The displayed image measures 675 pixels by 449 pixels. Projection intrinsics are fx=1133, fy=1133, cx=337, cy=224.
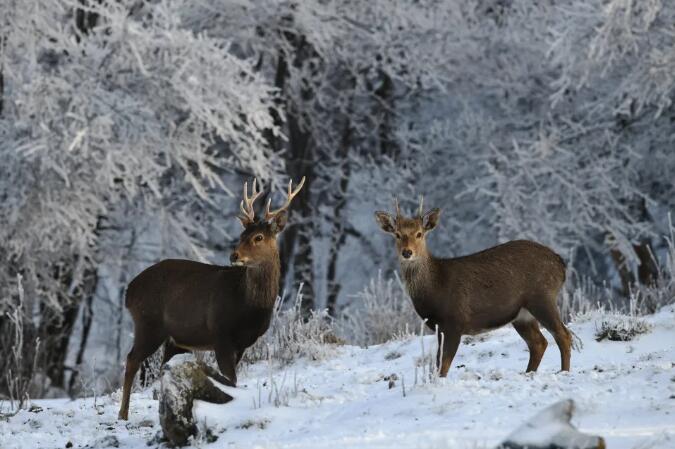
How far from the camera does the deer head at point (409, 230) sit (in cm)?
743

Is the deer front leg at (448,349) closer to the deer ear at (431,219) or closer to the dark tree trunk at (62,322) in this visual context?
the deer ear at (431,219)

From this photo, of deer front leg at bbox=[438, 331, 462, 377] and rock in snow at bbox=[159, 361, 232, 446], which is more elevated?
deer front leg at bbox=[438, 331, 462, 377]

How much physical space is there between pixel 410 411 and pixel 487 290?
5.23ft

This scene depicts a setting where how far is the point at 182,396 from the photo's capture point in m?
5.89

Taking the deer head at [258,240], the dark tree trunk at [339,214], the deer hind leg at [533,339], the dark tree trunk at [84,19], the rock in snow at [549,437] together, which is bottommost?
the rock in snow at [549,437]

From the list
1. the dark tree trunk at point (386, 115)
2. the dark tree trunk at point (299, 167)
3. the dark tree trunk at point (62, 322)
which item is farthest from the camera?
the dark tree trunk at point (386, 115)

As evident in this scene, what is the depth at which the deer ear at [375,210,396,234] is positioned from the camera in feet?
25.6

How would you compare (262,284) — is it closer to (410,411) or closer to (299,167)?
(410,411)

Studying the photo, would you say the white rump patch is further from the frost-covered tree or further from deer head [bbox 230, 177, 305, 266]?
the frost-covered tree

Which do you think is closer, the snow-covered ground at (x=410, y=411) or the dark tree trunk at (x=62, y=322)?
the snow-covered ground at (x=410, y=411)

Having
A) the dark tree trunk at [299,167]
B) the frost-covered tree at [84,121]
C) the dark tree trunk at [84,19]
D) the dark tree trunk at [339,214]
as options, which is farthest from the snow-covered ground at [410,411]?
the dark tree trunk at [339,214]

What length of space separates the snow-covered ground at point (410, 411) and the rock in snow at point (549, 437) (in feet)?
1.16

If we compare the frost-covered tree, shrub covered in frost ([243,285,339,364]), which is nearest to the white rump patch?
shrub covered in frost ([243,285,339,364])

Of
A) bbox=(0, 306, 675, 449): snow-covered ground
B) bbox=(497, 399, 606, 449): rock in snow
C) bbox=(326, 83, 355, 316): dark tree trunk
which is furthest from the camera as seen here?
bbox=(326, 83, 355, 316): dark tree trunk
